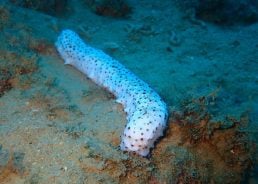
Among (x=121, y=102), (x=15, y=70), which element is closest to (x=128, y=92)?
(x=121, y=102)

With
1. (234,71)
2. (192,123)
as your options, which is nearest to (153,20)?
(234,71)

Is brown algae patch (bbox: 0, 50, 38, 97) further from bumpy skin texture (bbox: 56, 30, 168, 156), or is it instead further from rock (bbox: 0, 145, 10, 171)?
rock (bbox: 0, 145, 10, 171)

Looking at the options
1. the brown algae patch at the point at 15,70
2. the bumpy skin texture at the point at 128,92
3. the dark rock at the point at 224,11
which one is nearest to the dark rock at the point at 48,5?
the bumpy skin texture at the point at 128,92

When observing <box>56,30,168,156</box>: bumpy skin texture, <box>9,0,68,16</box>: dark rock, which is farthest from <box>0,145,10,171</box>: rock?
<box>9,0,68,16</box>: dark rock

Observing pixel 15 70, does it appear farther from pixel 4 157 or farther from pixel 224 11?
pixel 224 11

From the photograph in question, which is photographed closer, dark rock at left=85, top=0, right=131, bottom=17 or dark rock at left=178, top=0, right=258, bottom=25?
dark rock at left=85, top=0, right=131, bottom=17

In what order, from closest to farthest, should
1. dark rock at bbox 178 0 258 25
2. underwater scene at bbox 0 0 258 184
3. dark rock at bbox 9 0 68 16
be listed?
underwater scene at bbox 0 0 258 184 → dark rock at bbox 9 0 68 16 → dark rock at bbox 178 0 258 25

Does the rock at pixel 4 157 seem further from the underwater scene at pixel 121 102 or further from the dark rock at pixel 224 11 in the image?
the dark rock at pixel 224 11
